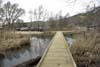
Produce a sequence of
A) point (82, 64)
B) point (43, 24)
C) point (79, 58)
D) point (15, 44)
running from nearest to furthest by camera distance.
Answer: point (82, 64) → point (79, 58) → point (15, 44) → point (43, 24)

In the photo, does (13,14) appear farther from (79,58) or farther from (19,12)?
(79,58)

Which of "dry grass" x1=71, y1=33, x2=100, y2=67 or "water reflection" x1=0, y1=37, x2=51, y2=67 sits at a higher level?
"dry grass" x1=71, y1=33, x2=100, y2=67

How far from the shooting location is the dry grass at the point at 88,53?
10.1 metres

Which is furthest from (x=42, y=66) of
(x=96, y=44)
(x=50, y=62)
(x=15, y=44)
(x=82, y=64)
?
(x=15, y=44)

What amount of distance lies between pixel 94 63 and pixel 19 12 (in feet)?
159

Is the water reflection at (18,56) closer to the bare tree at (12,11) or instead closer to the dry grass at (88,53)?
the dry grass at (88,53)

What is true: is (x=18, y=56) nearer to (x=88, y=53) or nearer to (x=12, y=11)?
(x=88, y=53)

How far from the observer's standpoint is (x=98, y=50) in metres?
11.3

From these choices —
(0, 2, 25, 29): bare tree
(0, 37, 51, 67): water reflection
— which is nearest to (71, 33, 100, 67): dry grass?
(0, 37, 51, 67): water reflection

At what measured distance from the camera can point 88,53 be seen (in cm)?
1120

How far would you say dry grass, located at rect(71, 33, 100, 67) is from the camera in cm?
1010

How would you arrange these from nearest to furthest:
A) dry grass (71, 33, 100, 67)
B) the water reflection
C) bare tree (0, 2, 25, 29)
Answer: dry grass (71, 33, 100, 67), the water reflection, bare tree (0, 2, 25, 29)

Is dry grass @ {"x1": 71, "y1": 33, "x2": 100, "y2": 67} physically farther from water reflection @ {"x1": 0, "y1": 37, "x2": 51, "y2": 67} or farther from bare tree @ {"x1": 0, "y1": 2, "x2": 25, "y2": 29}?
bare tree @ {"x1": 0, "y1": 2, "x2": 25, "y2": 29}

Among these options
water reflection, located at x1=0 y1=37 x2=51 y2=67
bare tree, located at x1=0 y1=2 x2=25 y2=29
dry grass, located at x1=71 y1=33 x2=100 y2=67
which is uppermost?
bare tree, located at x1=0 y1=2 x2=25 y2=29
